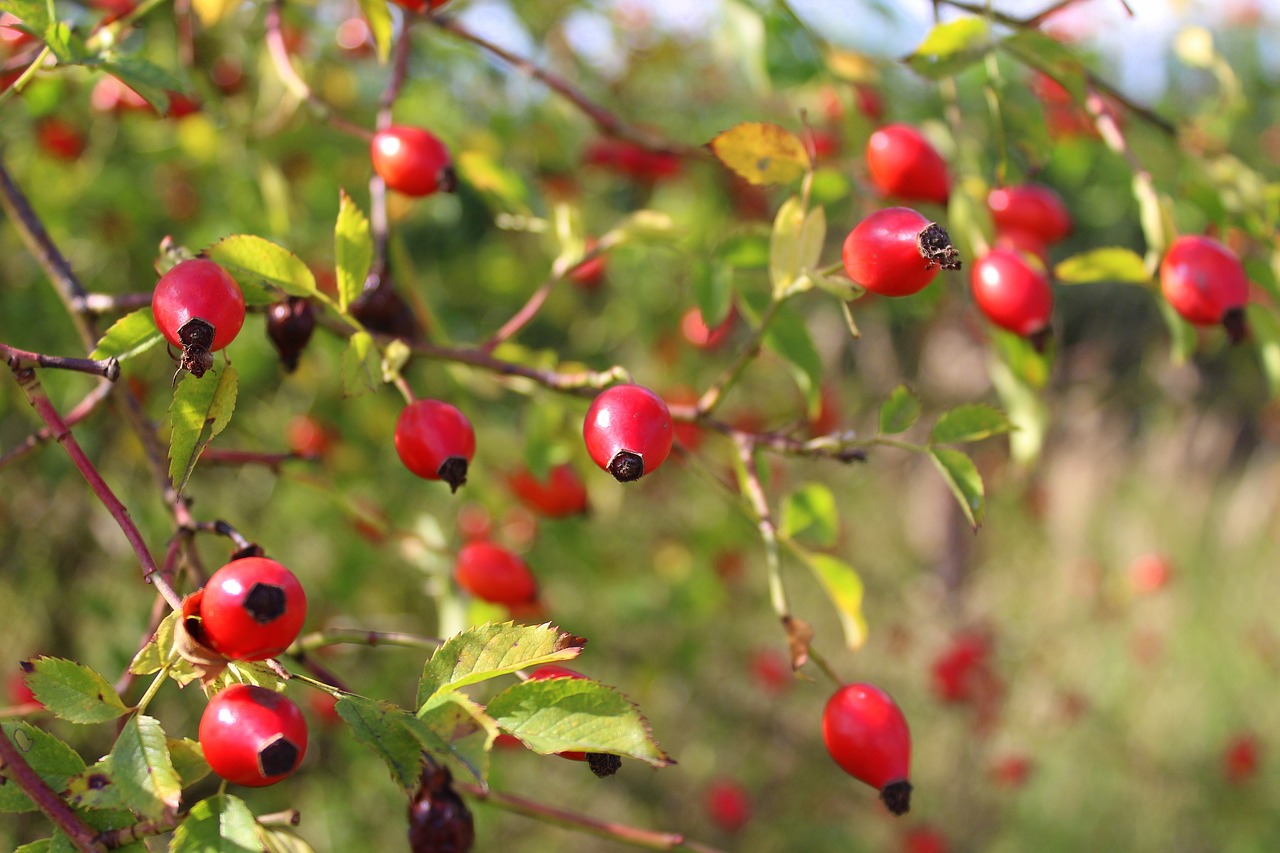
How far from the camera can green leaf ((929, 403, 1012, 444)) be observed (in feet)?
2.90

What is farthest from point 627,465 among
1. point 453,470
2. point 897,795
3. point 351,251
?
point 897,795

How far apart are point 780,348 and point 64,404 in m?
1.41

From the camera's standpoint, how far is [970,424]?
89 cm

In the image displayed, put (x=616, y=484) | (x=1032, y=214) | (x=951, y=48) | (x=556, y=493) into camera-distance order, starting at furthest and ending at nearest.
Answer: (x=616, y=484) → (x=556, y=493) → (x=1032, y=214) → (x=951, y=48)

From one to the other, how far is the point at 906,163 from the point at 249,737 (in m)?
0.85

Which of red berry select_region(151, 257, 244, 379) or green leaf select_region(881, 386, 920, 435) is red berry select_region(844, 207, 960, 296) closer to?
green leaf select_region(881, 386, 920, 435)

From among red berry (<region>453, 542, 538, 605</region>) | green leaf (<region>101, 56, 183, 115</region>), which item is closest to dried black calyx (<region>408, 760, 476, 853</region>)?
red berry (<region>453, 542, 538, 605</region>)

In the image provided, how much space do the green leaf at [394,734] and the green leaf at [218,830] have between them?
7 cm

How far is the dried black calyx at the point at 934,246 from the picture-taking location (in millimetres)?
736

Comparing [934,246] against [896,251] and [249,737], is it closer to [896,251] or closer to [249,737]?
[896,251]

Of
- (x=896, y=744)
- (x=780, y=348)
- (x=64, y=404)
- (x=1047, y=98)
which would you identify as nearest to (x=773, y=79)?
(x=780, y=348)

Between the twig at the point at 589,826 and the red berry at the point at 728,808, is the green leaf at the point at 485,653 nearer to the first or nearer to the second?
the twig at the point at 589,826

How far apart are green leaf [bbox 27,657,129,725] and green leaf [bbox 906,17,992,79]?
864 millimetres

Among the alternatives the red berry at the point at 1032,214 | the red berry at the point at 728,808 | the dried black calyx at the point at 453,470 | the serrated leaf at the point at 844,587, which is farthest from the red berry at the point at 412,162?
the red berry at the point at 728,808
